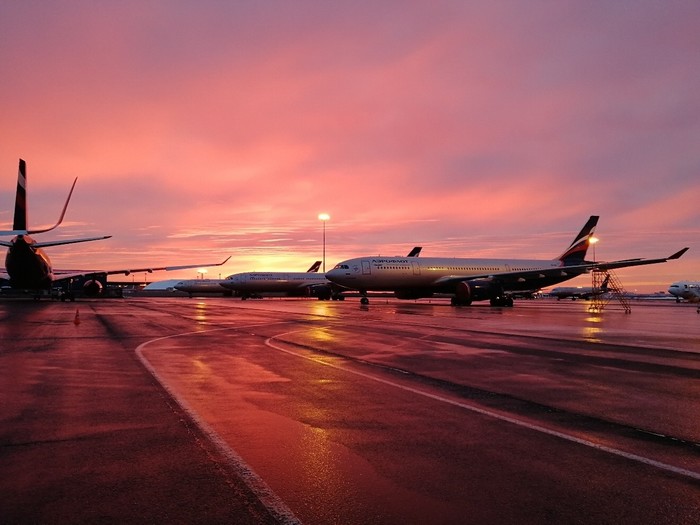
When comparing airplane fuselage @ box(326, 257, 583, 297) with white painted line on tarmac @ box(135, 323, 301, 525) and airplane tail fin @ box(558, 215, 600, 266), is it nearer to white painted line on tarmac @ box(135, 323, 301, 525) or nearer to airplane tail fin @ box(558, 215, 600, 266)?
airplane tail fin @ box(558, 215, 600, 266)

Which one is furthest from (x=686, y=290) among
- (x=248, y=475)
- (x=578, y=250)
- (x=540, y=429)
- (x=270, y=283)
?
(x=248, y=475)

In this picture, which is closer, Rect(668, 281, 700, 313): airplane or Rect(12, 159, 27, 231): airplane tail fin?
Rect(12, 159, 27, 231): airplane tail fin

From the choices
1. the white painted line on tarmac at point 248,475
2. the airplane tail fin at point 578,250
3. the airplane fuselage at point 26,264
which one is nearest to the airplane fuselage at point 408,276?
the airplane tail fin at point 578,250

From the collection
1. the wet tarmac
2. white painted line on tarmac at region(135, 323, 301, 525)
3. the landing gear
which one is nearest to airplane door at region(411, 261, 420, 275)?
the landing gear

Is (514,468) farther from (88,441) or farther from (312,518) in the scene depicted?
(88,441)

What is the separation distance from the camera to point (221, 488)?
459 cm

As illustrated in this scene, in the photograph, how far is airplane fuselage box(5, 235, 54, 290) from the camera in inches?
1570

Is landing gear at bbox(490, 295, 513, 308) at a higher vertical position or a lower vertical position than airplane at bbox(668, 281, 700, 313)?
lower

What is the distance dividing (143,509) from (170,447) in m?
1.60

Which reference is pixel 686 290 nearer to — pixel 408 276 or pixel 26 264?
pixel 408 276

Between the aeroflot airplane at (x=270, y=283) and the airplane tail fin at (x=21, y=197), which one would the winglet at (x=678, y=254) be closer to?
the airplane tail fin at (x=21, y=197)

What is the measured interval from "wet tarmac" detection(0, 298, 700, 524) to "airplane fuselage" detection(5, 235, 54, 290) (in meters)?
31.0

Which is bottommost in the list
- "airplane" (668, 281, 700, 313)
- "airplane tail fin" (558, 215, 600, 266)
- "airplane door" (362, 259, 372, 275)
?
"airplane" (668, 281, 700, 313)

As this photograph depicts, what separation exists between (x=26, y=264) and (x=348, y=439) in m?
42.6
